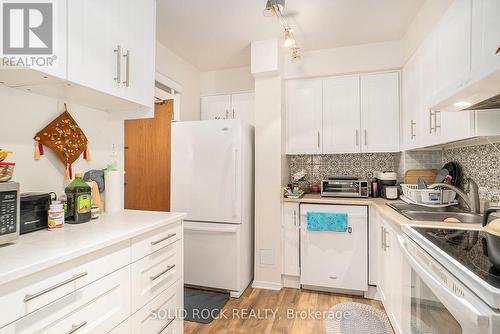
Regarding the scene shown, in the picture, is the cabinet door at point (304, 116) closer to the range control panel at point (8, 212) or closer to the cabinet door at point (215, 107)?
the cabinet door at point (215, 107)

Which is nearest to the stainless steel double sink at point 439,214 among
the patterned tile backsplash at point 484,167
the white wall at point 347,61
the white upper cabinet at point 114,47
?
the patterned tile backsplash at point 484,167

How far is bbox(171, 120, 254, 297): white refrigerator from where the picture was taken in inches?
99.0

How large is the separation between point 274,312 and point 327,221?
0.93 meters

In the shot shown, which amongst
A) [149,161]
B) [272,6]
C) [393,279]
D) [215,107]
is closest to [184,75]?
[215,107]

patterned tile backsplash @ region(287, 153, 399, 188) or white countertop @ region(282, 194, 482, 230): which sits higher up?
patterned tile backsplash @ region(287, 153, 399, 188)

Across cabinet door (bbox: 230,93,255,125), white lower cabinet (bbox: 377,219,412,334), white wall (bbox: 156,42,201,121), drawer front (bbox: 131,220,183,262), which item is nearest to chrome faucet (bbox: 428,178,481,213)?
white lower cabinet (bbox: 377,219,412,334)

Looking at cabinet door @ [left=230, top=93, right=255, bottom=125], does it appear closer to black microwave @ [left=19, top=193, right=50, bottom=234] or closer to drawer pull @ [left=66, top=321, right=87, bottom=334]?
black microwave @ [left=19, top=193, right=50, bottom=234]

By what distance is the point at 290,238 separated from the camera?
2705 mm

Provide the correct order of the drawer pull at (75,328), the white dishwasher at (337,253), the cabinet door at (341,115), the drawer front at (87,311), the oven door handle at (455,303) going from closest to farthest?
the oven door handle at (455,303) → the drawer front at (87,311) → the drawer pull at (75,328) → the white dishwasher at (337,253) → the cabinet door at (341,115)

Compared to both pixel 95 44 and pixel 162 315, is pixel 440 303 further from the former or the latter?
pixel 95 44

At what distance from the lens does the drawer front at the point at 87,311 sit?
849 millimetres

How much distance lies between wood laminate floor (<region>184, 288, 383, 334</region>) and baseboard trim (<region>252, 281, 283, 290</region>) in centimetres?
5

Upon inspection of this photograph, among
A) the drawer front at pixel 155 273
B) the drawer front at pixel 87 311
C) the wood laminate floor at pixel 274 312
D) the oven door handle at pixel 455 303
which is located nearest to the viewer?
the oven door handle at pixel 455 303

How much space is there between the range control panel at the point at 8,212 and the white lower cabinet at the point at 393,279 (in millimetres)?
1892
